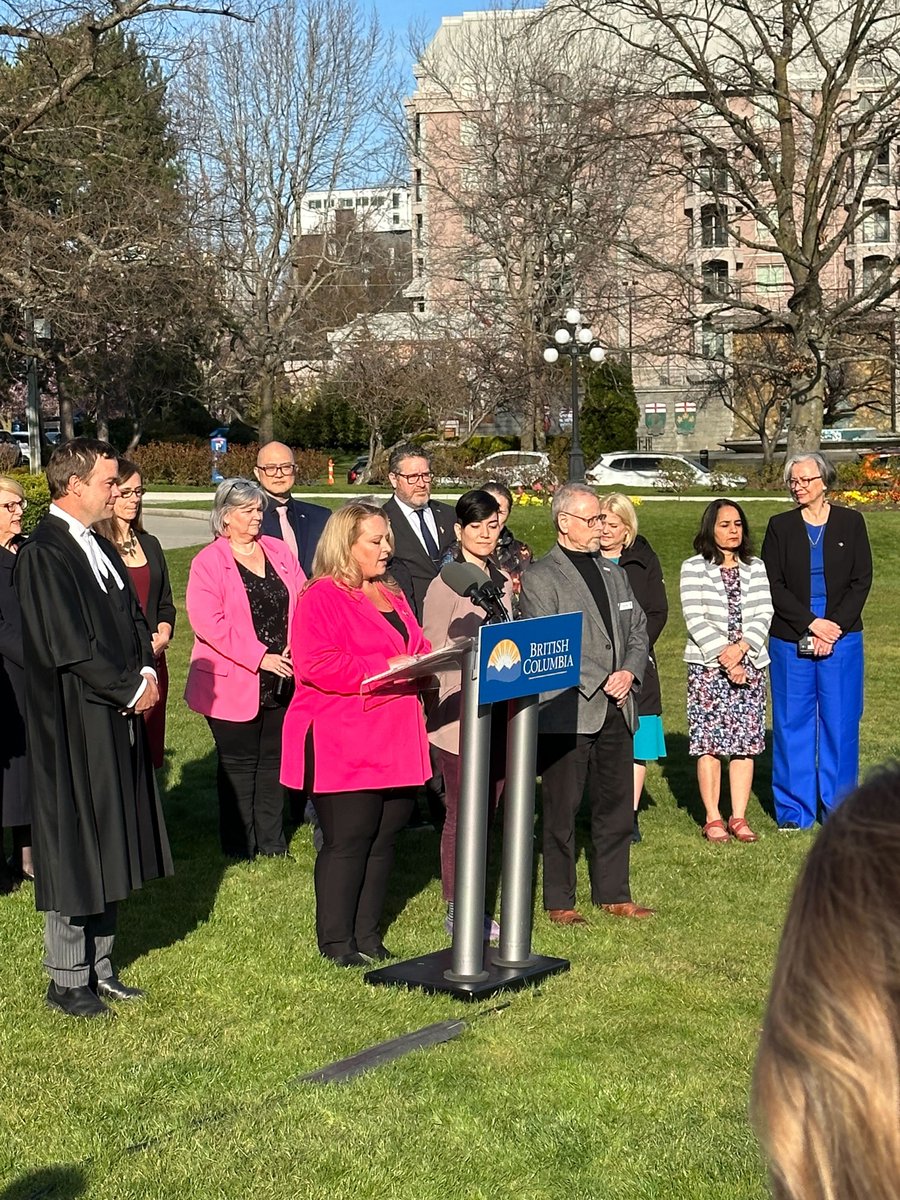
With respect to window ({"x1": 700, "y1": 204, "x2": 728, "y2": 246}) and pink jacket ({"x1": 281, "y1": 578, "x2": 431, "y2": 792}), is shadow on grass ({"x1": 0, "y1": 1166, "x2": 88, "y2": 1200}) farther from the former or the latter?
window ({"x1": 700, "y1": 204, "x2": 728, "y2": 246})

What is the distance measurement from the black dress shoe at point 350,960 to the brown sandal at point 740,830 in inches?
119

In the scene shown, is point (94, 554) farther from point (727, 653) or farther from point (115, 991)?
point (727, 653)

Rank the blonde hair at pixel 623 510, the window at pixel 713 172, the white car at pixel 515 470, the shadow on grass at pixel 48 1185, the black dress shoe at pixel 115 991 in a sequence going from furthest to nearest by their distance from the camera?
the white car at pixel 515 470, the window at pixel 713 172, the blonde hair at pixel 623 510, the black dress shoe at pixel 115 991, the shadow on grass at pixel 48 1185

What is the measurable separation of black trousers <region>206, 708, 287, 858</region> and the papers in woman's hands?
7.43ft

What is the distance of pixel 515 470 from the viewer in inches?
1266

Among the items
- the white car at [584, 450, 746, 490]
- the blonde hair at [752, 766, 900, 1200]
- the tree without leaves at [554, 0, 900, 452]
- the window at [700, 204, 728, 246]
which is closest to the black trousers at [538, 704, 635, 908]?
the blonde hair at [752, 766, 900, 1200]

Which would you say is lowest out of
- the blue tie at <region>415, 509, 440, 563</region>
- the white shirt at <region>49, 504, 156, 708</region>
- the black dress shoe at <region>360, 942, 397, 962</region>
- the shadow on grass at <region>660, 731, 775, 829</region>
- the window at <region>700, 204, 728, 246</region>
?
the shadow on grass at <region>660, 731, 775, 829</region>

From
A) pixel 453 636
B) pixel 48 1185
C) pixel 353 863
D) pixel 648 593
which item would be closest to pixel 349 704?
pixel 353 863

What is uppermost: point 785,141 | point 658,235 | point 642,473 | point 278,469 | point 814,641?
point 785,141

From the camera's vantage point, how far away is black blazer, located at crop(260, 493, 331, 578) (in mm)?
9047

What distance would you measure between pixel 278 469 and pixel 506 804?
11.1 feet

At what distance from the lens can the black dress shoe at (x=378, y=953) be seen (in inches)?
261

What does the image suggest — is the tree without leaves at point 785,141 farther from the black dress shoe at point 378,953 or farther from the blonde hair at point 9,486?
the black dress shoe at point 378,953

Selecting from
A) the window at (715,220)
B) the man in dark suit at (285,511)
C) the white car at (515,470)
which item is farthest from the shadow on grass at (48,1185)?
the window at (715,220)
